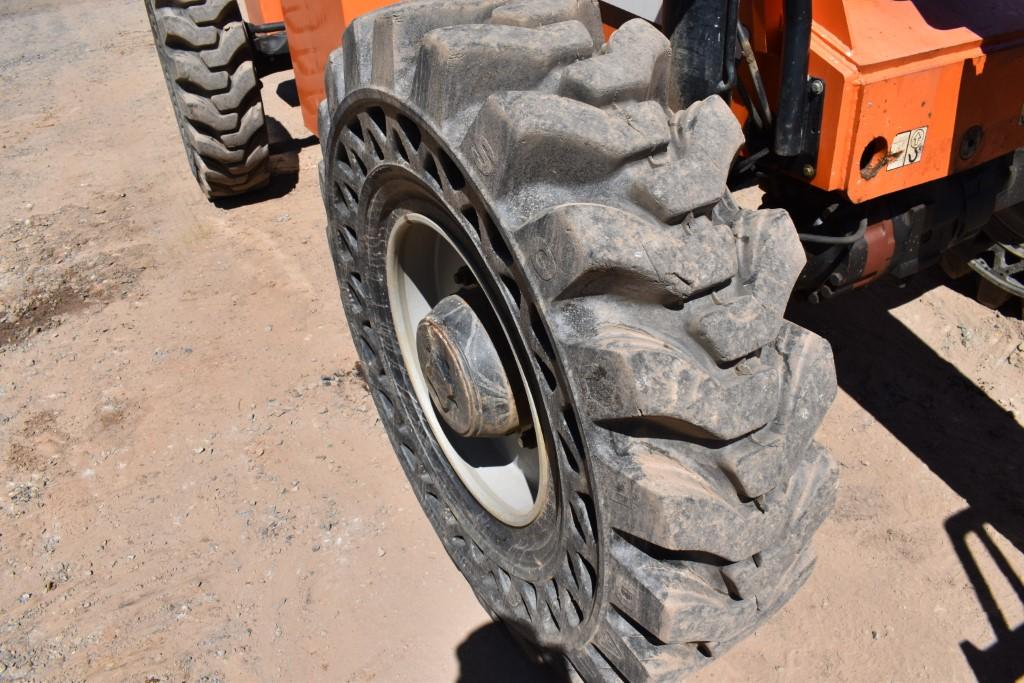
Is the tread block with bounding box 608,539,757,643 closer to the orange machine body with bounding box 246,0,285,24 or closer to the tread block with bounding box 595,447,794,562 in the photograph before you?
the tread block with bounding box 595,447,794,562

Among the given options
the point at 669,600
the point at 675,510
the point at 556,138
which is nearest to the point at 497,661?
the point at 669,600

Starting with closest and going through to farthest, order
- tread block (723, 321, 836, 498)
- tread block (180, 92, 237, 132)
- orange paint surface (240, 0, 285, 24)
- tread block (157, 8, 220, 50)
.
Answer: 1. tread block (723, 321, 836, 498)
2. tread block (157, 8, 220, 50)
3. tread block (180, 92, 237, 132)
4. orange paint surface (240, 0, 285, 24)

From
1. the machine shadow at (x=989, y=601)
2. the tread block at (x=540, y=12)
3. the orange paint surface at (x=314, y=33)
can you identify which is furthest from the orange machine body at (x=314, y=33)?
the machine shadow at (x=989, y=601)

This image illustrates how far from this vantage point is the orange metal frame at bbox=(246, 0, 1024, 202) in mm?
1758

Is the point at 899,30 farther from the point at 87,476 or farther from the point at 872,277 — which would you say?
the point at 87,476

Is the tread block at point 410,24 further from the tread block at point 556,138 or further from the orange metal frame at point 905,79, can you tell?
the orange metal frame at point 905,79

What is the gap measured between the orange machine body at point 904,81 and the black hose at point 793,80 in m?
0.06

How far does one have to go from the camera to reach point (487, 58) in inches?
58.3

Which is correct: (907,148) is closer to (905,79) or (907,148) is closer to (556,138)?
(905,79)

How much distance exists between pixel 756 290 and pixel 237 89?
125 inches

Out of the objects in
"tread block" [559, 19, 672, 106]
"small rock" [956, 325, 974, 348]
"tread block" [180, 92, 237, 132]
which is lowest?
"small rock" [956, 325, 974, 348]

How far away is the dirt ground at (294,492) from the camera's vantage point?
238 centimetres

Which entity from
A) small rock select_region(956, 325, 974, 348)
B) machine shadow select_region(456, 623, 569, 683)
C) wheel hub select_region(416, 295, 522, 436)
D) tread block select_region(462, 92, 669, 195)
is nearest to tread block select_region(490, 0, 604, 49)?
tread block select_region(462, 92, 669, 195)

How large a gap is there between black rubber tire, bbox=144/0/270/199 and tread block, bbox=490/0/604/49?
263 centimetres
